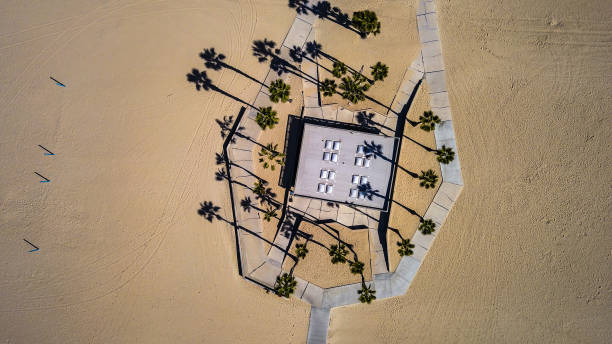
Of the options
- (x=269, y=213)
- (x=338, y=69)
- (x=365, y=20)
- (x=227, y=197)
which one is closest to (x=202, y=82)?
(x=227, y=197)

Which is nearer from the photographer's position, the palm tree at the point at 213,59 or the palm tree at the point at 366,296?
the palm tree at the point at 366,296

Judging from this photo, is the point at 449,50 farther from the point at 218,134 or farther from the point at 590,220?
the point at 218,134

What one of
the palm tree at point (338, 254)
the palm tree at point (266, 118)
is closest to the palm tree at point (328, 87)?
the palm tree at point (266, 118)

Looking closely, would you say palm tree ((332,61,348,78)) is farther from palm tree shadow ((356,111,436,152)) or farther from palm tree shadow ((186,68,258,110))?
palm tree shadow ((186,68,258,110))

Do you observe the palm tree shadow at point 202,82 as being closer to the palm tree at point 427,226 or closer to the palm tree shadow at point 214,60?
the palm tree shadow at point 214,60

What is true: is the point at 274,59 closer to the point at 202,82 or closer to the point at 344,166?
the point at 202,82

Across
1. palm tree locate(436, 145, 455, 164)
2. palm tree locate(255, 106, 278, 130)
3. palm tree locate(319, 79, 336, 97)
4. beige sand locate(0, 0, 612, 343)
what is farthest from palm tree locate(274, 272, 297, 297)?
palm tree locate(436, 145, 455, 164)
